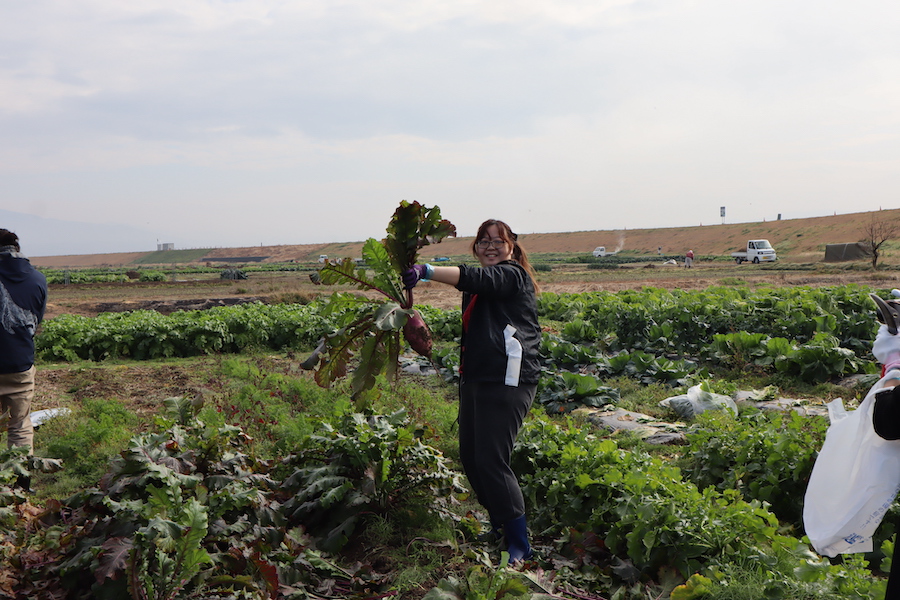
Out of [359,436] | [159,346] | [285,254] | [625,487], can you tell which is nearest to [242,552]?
[359,436]

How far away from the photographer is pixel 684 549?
3271mm

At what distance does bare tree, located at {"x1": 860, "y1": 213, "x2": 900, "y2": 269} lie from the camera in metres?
34.9

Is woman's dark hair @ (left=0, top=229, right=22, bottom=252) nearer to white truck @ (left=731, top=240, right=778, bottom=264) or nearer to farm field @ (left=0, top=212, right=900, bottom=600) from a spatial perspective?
farm field @ (left=0, top=212, right=900, bottom=600)

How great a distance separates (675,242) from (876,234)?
134 feet

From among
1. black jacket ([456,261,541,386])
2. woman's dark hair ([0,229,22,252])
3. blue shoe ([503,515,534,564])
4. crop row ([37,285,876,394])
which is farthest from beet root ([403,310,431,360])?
crop row ([37,285,876,394])

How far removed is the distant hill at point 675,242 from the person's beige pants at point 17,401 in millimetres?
40673

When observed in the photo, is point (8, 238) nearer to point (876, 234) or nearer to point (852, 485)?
point (852, 485)

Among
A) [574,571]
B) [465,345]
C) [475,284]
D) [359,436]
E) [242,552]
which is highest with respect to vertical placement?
[475,284]

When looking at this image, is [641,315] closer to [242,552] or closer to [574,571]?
[574,571]

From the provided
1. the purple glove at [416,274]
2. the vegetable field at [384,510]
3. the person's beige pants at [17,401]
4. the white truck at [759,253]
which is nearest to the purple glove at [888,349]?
the vegetable field at [384,510]

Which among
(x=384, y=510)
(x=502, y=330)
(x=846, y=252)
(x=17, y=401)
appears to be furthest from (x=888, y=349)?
(x=846, y=252)

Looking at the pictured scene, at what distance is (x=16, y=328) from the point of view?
4941 mm

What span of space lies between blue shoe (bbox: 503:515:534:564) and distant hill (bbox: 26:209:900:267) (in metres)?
42.4

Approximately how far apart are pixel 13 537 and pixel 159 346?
923 cm
